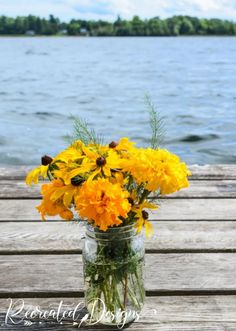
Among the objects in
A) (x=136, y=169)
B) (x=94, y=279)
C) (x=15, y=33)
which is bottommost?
(x=15, y=33)

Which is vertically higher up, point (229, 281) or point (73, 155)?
point (73, 155)

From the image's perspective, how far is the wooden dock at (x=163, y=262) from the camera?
1462 mm

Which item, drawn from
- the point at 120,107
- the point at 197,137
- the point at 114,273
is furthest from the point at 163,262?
the point at 120,107

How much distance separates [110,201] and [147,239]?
2.66ft

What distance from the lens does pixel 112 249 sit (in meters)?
1.29

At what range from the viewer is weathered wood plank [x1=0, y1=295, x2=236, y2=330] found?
144 centimetres

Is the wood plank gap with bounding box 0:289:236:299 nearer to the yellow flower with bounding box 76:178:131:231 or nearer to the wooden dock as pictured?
the wooden dock

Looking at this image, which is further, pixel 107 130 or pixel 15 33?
pixel 15 33

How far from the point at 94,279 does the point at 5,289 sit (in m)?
0.37

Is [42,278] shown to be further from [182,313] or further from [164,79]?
[164,79]

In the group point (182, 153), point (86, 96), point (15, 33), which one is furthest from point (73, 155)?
point (15, 33)

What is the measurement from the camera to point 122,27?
174ft

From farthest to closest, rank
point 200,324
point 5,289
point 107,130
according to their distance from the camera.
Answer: point 107,130 < point 5,289 < point 200,324

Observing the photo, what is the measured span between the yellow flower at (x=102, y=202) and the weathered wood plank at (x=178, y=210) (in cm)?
102
